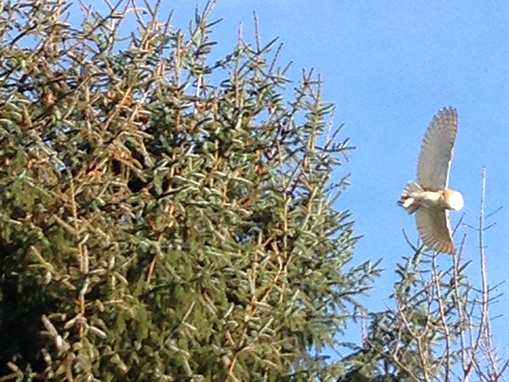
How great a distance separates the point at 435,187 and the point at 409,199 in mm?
136

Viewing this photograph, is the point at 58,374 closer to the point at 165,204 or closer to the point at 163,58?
the point at 165,204

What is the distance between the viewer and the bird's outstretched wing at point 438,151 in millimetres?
6555

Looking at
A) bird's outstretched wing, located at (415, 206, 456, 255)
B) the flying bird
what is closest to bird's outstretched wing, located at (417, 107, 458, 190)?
the flying bird

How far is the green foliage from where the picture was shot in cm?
563

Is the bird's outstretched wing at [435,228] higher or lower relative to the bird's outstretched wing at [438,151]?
lower

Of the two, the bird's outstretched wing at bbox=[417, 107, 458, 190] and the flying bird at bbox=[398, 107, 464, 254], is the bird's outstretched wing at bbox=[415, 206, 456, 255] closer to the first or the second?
the flying bird at bbox=[398, 107, 464, 254]

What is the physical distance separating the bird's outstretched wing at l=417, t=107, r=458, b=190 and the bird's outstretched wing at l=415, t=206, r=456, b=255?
13 centimetres

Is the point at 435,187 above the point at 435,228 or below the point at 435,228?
above

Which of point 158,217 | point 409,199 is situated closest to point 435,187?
point 409,199

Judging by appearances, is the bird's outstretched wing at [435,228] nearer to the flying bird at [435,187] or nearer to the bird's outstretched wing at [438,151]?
the flying bird at [435,187]

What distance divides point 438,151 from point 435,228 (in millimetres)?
354

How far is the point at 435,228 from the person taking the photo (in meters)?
6.60

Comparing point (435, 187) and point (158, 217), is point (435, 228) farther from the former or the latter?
point (158, 217)

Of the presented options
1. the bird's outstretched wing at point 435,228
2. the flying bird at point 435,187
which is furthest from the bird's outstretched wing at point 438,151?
the bird's outstretched wing at point 435,228
